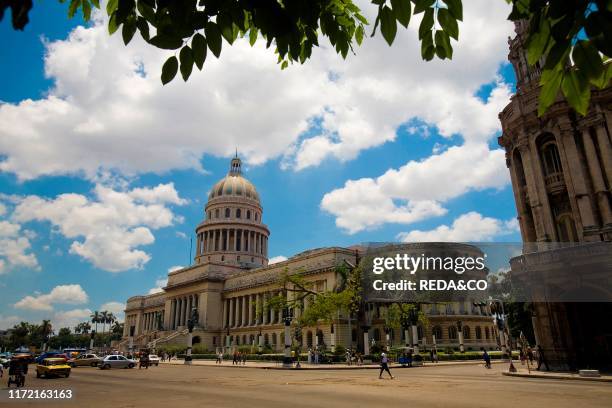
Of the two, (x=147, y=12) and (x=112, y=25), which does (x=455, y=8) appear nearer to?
(x=147, y=12)

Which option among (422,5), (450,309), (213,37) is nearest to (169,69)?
(213,37)

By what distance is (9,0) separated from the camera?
209 centimetres

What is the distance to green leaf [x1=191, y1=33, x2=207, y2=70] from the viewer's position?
339 centimetres

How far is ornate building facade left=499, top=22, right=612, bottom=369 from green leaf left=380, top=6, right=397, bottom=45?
2466cm

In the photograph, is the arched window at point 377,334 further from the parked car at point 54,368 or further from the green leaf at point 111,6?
the green leaf at point 111,6

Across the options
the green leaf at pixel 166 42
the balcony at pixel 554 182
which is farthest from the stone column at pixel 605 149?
the green leaf at pixel 166 42

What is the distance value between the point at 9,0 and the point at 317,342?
67263 millimetres

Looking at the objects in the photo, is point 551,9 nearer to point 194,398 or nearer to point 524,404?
point 524,404

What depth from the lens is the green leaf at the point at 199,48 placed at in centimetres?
339

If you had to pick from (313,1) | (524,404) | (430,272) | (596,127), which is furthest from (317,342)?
(313,1)

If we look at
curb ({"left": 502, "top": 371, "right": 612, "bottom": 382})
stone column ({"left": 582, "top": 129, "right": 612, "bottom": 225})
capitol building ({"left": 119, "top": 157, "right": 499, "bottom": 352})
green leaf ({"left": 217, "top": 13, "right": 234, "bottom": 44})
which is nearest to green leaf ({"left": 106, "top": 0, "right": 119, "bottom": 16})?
green leaf ({"left": 217, "top": 13, "right": 234, "bottom": 44})

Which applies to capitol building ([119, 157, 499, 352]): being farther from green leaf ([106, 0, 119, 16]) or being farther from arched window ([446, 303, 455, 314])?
green leaf ([106, 0, 119, 16])

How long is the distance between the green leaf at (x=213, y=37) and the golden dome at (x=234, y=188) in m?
106

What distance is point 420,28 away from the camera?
3.68 m
